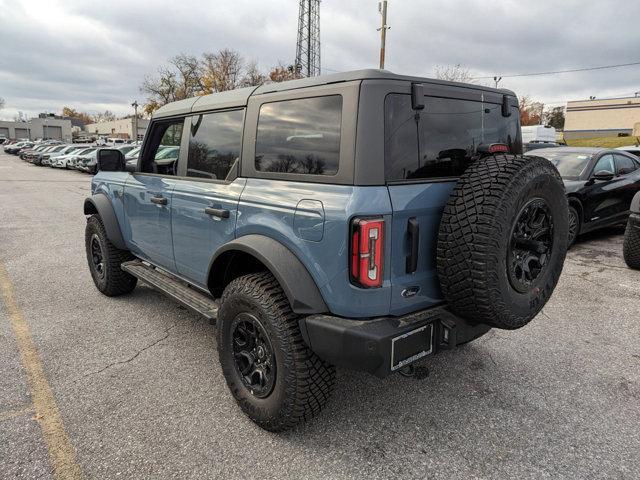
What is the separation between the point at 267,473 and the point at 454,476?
0.95 meters

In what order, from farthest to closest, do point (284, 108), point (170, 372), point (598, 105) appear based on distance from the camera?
1. point (598, 105)
2. point (170, 372)
3. point (284, 108)

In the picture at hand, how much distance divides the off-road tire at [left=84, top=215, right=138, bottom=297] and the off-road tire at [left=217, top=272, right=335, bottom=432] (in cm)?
248

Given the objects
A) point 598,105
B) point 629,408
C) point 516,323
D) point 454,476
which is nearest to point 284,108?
point 516,323

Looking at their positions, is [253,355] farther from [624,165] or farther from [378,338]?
[624,165]

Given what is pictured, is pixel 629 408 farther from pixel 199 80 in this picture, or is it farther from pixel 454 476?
pixel 199 80

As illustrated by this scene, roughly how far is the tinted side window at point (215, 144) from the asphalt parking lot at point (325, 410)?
1455 millimetres

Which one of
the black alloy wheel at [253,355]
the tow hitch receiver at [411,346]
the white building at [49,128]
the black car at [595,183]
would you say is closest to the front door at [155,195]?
the black alloy wheel at [253,355]

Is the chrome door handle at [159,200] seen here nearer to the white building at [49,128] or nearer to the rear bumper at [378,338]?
the rear bumper at [378,338]

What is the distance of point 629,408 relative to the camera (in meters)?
2.80

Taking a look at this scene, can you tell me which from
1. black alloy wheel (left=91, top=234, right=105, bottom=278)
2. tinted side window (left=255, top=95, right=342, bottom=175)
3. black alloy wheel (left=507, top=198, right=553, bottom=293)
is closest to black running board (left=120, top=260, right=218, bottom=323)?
black alloy wheel (left=91, top=234, right=105, bottom=278)

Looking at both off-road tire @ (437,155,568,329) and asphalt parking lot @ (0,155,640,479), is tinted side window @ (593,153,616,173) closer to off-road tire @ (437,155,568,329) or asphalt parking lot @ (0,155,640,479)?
asphalt parking lot @ (0,155,640,479)

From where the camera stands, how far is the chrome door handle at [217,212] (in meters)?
2.78

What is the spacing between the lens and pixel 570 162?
7.32 metres

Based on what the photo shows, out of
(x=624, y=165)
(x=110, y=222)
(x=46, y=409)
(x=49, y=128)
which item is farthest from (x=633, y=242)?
(x=49, y=128)
